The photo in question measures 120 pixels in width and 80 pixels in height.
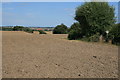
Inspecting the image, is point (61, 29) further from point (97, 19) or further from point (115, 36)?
point (115, 36)

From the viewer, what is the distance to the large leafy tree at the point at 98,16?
94.3 feet

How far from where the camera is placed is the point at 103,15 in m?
28.7

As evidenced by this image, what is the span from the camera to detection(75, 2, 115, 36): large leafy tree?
28734 millimetres

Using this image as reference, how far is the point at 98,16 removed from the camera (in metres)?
28.9

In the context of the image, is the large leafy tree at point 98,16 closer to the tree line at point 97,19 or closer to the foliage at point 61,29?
the tree line at point 97,19

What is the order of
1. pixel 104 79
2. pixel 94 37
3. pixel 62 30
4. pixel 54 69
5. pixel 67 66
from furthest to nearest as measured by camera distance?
1. pixel 62 30
2. pixel 94 37
3. pixel 67 66
4. pixel 54 69
5. pixel 104 79

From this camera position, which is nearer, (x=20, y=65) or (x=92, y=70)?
(x=92, y=70)

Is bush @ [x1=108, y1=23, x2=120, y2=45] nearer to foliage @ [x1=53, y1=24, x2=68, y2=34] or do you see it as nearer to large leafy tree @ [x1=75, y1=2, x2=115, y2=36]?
large leafy tree @ [x1=75, y1=2, x2=115, y2=36]

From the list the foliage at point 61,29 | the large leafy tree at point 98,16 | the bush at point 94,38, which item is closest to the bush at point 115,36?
the bush at point 94,38

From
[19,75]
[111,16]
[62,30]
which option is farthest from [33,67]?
[62,30]

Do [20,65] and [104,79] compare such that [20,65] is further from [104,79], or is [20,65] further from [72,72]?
[104,79]

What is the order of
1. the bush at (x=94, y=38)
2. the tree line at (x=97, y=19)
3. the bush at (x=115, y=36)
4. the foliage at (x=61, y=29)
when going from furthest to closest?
the foliage at (x=61, y=29)
the tree line at (x=97, y=19)
the bush at (x=94, y=38)
the bush at (x=115, y=36)

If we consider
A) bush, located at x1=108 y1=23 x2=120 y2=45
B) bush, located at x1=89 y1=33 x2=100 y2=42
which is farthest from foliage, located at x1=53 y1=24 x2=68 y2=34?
bush, located at x1=108 y1=23 x2=120 y2=45

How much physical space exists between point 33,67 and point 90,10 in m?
22.5
